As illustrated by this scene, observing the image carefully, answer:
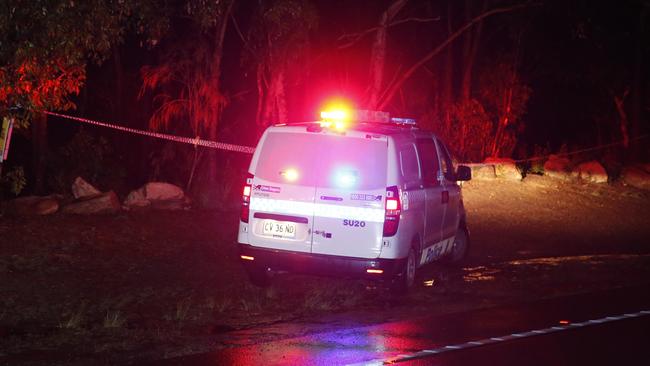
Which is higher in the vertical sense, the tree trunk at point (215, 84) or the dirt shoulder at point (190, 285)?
the tree trunk at point (215, 84)

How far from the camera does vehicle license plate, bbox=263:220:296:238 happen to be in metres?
10.1

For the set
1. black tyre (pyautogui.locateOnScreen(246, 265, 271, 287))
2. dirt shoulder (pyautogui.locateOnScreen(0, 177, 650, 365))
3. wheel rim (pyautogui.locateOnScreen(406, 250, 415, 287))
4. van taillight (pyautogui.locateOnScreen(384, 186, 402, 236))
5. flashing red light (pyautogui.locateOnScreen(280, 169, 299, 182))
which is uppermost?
flashing red light (pyautogui.locateOnScreen(280, 169, 299, 182))

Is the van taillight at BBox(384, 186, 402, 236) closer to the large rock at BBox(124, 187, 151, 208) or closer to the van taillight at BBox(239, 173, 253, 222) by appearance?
the van taillight at BBox(239, 173, 253, 222)

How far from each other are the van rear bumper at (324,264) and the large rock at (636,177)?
726 inches

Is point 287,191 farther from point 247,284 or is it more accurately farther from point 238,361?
point 238,361

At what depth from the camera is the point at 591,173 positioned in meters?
26.3

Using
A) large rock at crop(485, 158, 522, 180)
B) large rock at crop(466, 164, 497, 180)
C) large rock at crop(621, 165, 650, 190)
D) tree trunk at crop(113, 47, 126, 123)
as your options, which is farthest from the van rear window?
large rock at crop(621, 165, 650, 190)

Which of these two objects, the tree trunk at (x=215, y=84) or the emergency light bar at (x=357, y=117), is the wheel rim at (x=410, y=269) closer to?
the emergency light bar at (x=357, y=117)

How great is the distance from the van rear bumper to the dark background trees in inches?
142

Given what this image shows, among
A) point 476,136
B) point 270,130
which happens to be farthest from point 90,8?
point 476,136

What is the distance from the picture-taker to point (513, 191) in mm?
22453

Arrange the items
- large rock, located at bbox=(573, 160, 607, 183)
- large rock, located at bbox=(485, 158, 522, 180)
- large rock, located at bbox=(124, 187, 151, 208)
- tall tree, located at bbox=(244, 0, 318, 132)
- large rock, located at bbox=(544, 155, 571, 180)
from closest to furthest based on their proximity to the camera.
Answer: large rock, located at bbox=(124, 187, 151, 208)
tall tree, located at bbox=(244, 0, 318, 132)
large rock, located at bbox=(485, 158, 522, 180)
large rock, located at bbox=(544, 155, 571, 180)
large rock, located at bbox=(573, 160, 607, 183)

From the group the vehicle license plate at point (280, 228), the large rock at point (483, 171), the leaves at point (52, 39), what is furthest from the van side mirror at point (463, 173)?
the large rock at point (483, 171)

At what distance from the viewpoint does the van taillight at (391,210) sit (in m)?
9.94
